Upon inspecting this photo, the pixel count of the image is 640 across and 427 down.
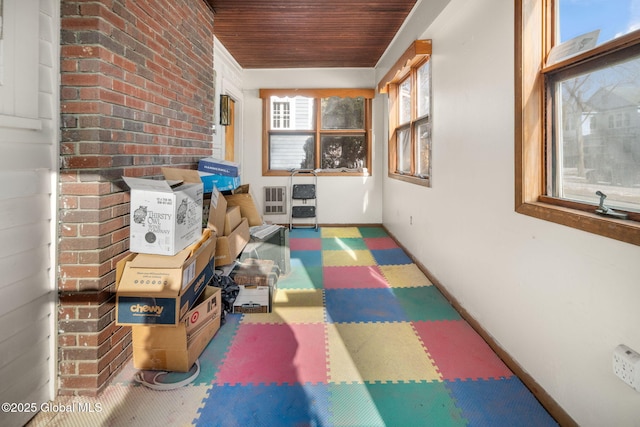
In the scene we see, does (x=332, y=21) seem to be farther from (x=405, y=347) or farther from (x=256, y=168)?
(x=405, y=347)

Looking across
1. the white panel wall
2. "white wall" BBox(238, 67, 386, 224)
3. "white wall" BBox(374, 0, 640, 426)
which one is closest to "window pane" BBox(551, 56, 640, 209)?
"white wall" BBox(374, 0, 640, 426)

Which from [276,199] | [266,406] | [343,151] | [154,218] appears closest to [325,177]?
[343,151]

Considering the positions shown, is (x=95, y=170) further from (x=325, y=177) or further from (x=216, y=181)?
(x=325, y=177)

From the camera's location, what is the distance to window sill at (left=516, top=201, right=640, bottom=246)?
3.71 ft

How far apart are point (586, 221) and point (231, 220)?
2.48m

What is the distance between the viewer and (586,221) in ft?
4.31

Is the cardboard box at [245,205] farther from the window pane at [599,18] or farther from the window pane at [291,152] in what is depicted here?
the window pane at [599,18]

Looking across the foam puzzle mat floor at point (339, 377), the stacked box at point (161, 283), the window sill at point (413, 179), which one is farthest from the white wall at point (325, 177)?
the stacked box at point (161, 283)

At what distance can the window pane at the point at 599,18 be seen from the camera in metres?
1.21

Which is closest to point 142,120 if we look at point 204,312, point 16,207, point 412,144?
point 16,207

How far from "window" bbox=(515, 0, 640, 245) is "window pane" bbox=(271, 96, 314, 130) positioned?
171 inches

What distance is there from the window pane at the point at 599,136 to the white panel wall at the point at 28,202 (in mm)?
2410

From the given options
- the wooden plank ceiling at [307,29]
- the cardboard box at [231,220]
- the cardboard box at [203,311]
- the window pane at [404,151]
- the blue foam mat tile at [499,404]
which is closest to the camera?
the blue foam mat tile at [499,404]

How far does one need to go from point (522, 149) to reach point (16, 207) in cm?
242
